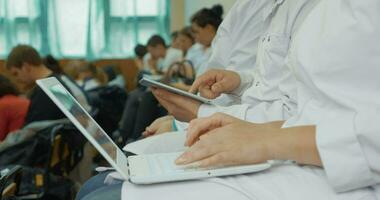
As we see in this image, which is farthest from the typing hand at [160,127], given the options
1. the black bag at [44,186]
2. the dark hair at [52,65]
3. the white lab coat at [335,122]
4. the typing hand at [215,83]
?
the dark hair at [52,65]

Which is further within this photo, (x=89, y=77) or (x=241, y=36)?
(x=89, y=77)

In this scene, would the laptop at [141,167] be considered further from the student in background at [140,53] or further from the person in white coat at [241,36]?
the student in background at [140,53]

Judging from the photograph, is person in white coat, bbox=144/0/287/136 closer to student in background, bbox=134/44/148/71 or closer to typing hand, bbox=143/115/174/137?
typing hand, bbox=143/115/174/137

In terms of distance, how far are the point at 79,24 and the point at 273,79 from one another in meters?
5.13

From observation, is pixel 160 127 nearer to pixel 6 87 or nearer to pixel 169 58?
pixel 6 87

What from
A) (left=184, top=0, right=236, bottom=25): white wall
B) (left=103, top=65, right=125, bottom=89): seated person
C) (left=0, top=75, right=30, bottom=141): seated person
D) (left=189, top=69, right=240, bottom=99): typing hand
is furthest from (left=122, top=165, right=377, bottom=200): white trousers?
(left=103, top=65, right=125, bottom=89): seated person

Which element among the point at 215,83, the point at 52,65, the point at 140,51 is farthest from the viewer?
the point at 140,51

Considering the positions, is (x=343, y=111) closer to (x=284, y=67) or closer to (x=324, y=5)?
(x=324, y=5)

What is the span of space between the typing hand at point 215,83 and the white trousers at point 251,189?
2.26ft

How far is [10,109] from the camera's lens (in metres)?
2.74

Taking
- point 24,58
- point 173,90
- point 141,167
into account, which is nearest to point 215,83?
point 173,90

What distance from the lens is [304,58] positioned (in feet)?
2.81

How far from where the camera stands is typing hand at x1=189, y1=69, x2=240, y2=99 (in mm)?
1472

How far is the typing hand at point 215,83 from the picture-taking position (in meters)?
1.47
